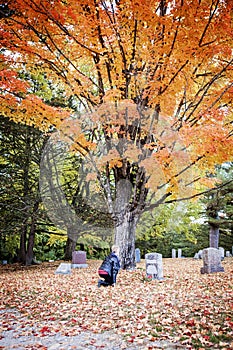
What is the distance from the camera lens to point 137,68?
9625mm

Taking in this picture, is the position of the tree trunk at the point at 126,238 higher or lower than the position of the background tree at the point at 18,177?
lower

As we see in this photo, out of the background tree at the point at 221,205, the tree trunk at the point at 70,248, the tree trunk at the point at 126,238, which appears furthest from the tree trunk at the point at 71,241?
the background tree at the point at 221,205

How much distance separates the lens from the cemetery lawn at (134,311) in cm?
425

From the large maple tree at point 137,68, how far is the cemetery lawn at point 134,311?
2970 millimetres

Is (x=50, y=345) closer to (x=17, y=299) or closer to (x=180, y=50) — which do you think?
(x=17, y=299)

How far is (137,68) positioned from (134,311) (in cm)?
689

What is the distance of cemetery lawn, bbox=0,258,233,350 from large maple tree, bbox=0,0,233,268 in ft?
9.74

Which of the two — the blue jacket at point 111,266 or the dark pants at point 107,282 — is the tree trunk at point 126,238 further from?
the dark pants at point 107,282

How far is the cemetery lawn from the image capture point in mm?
4254

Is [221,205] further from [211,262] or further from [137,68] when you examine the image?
[137,68]

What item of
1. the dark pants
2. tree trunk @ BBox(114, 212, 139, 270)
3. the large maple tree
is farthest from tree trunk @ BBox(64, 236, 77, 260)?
the dark pants

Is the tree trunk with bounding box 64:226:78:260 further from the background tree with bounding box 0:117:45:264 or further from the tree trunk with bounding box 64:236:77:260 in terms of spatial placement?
the background tree with bounding box 0:117:45:264

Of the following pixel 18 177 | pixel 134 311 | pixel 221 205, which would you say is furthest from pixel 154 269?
pixel 221 205

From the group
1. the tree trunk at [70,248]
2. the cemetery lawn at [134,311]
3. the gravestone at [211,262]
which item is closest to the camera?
the cemetery lawn at [134,311]
